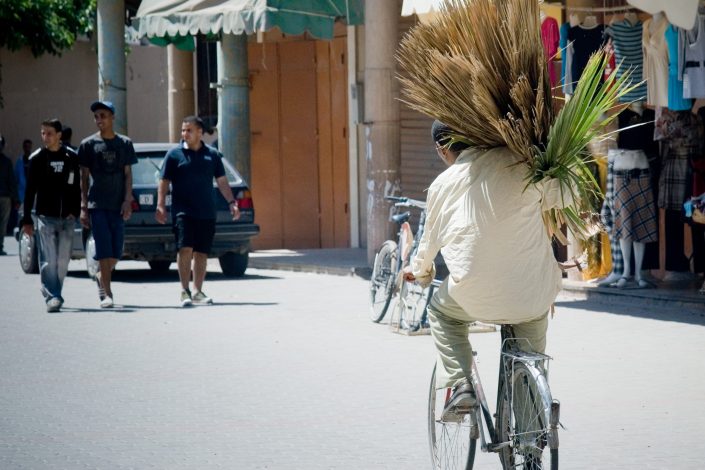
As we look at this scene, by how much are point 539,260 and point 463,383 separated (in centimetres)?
59

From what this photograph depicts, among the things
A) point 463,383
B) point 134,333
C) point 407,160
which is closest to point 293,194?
point 407,160

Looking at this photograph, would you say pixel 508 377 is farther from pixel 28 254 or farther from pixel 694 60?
pixel 28 254

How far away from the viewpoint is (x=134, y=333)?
39.7ft

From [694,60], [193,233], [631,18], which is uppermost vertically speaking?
[631,18]

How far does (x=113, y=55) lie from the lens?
21.1m

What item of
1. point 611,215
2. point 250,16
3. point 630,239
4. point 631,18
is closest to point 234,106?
point 250,16

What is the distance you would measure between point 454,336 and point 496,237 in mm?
472

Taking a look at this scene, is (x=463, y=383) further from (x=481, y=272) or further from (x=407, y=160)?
(x=407, y=160)

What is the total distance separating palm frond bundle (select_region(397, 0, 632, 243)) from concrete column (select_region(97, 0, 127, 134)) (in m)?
15.3

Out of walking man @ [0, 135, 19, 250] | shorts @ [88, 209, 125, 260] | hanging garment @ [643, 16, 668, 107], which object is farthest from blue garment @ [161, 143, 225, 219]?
walking man @ [0, 135, 19, 250]

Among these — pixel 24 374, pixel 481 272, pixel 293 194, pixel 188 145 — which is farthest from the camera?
pixel 293 194

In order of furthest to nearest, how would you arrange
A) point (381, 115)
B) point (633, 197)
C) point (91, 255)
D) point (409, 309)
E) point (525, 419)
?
point (91, 255) → point (381, 115) → point (633, 197) → point (409, 309) → point (525, 419)

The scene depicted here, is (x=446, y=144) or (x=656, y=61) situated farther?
(x=656, y=61)

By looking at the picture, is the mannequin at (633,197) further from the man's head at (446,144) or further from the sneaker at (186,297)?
the man's head at (446,144)
